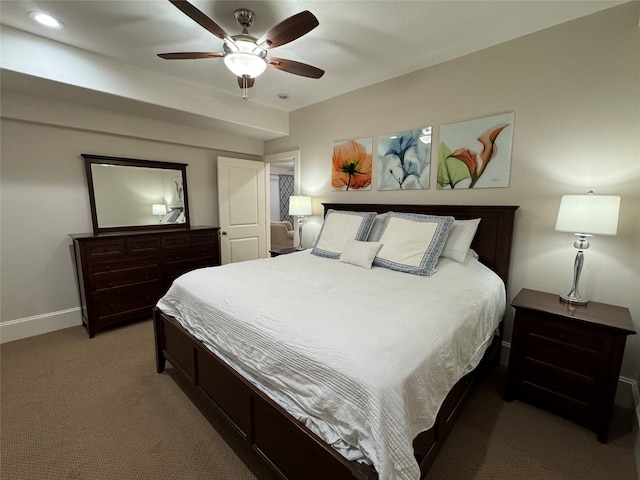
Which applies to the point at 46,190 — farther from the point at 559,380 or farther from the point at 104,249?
the point at 559,380

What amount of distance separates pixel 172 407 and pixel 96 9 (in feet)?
9.05

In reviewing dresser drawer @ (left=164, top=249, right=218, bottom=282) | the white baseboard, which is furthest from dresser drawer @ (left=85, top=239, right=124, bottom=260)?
the white baseboard

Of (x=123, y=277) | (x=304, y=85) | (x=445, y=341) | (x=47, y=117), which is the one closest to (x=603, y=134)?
(x=445, y=341)

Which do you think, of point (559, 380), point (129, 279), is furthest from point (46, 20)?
point (559, 380)

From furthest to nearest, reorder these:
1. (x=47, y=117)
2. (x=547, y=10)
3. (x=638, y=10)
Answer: (x=47, y=117) → (x=547, y=10) → (x=638, y=10)

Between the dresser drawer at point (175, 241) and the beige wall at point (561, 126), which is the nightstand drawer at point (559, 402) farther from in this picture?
the dresser drawer at point (175, 241)

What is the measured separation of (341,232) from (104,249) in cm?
242

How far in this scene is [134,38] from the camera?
7.27 ft

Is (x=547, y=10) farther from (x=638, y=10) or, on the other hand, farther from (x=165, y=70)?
(x=165, y=70)

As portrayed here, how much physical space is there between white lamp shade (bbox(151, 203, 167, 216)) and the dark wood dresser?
408 millimetres

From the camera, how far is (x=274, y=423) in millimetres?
1234

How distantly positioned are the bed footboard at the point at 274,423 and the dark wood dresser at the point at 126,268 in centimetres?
141

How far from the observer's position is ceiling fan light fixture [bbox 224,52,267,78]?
69.7 inches

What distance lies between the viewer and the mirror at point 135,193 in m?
3.06
